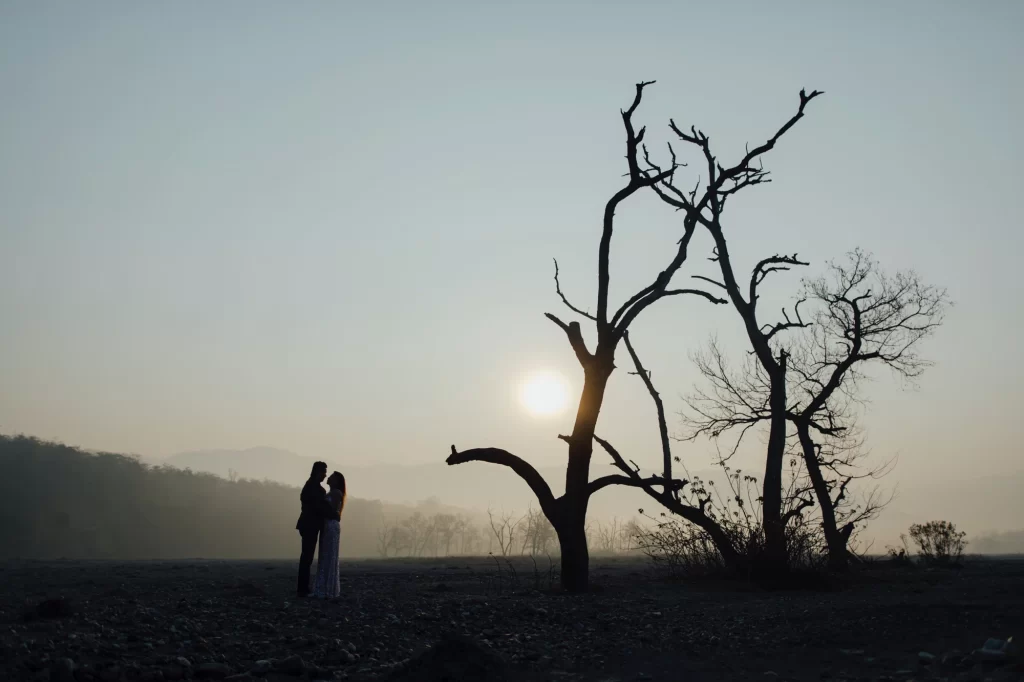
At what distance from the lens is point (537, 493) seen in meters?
14.3

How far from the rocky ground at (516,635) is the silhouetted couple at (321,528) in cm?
37

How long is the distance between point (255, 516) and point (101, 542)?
92.2ft

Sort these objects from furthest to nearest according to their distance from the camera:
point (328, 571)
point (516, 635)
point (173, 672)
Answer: point (328, 571), point (516, 635), point (173, 672)

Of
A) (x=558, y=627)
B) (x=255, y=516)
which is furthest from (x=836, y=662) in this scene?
(x=255, y=516)

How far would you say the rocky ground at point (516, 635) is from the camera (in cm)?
727

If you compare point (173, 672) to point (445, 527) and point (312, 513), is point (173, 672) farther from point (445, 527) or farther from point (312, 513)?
point (445, 527)

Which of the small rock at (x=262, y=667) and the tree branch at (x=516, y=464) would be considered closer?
the small rock at (x=262, y=667)

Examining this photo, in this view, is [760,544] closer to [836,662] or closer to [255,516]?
[836,662]

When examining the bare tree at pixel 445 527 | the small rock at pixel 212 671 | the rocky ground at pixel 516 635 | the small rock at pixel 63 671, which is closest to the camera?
the small rock at pixel 63 671

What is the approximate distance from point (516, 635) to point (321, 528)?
5863mm

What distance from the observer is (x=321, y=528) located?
14.1 m

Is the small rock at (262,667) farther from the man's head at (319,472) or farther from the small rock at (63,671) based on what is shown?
the man's head at (319,472)

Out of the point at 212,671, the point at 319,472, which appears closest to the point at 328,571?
the point at 319,472

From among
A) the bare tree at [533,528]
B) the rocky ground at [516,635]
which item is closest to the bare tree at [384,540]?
the bare tree at [533,528]
